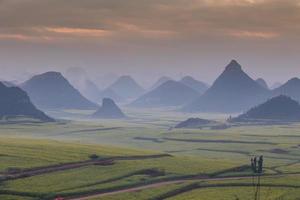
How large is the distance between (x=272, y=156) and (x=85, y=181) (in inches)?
2722

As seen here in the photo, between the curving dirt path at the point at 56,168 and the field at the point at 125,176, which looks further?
the curving dirt path at the point at 56,168

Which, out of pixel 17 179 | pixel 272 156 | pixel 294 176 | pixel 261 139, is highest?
pixel 261 139

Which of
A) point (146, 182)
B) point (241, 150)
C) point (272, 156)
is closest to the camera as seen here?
point (146, 182)

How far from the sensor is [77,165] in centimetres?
10544

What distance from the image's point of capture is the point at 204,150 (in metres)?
164

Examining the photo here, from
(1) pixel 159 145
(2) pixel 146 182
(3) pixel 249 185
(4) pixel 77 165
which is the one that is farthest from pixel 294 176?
(1) pixel 159 145

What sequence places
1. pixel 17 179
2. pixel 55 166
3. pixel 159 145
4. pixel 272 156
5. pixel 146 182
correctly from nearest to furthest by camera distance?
pixel 17 179 → pixel 146 182 → pixel 55 166 → pixel 272 156 → pixel 159 145

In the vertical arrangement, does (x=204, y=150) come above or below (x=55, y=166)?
above

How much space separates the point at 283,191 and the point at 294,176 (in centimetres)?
1921

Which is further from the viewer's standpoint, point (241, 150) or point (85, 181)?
point (241, 150)

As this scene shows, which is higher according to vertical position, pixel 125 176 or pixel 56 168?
pixel 56 168

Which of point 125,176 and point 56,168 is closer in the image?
point 125,176

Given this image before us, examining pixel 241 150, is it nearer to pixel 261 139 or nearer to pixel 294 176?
pixel 261 139

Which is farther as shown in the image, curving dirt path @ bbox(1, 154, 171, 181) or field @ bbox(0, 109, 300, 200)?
curving dirt path @ bbox(1, 154, 171, 181)
